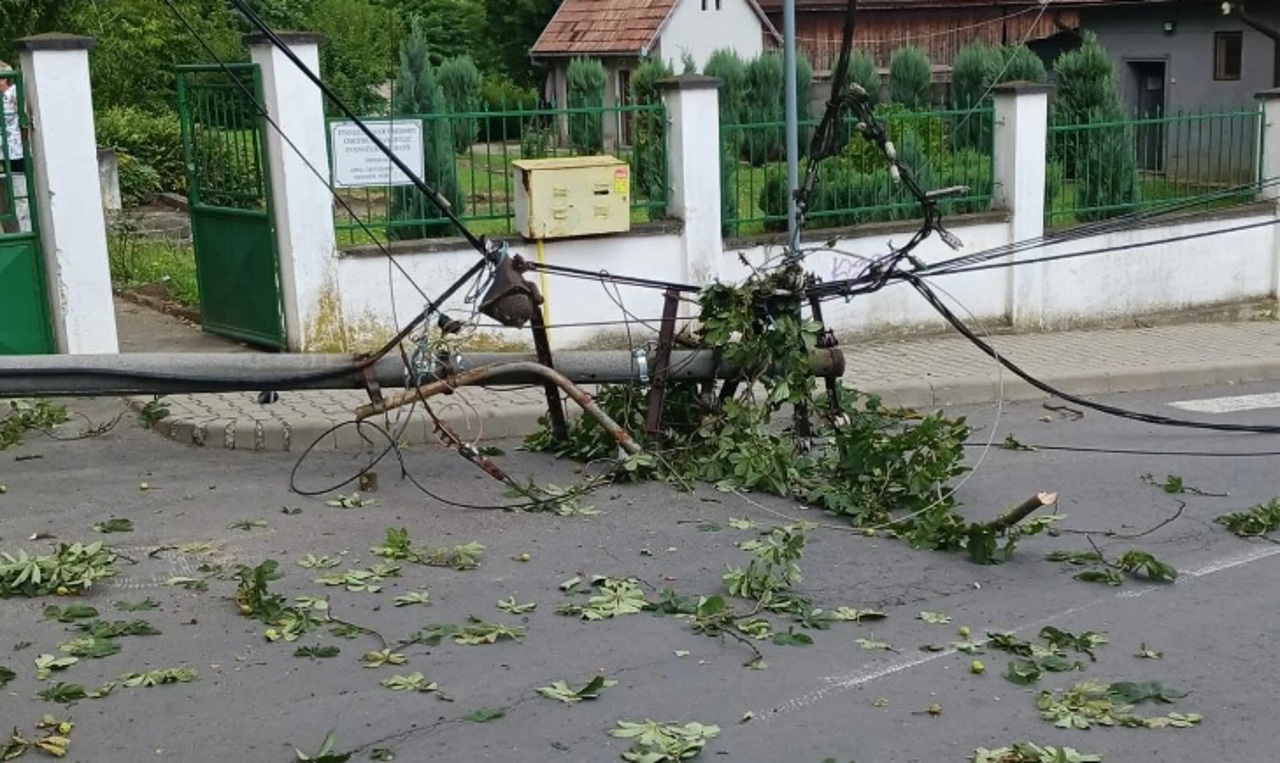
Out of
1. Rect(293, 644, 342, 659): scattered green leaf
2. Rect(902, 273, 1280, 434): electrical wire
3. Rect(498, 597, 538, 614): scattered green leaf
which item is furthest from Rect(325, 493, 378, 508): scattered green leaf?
Rect(902, 273, 1280, 434): electrical wire

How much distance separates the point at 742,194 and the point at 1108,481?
5549mm

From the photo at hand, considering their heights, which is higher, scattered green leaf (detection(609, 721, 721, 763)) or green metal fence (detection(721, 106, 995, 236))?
green metal fence (detection(721, 106, 995, 236))

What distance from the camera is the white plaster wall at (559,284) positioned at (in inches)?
484

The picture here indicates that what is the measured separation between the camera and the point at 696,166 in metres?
13.3

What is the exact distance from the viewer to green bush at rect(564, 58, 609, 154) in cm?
1328

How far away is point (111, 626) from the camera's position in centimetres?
684

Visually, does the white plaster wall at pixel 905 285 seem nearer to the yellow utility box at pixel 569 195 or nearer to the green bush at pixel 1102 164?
the yellow utility box at pixel 569 195

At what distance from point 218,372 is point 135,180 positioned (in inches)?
702

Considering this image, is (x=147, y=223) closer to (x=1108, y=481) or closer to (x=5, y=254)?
(x=5, y=254)

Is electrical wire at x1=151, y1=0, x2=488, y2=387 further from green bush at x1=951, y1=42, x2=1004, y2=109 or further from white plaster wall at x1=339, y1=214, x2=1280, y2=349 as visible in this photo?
green bush at x1=951, y1=42, x2=1004, y2=109

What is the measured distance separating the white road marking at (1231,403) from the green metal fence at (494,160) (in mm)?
4430

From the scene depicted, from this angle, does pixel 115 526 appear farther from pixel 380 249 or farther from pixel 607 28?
pixel 607 28

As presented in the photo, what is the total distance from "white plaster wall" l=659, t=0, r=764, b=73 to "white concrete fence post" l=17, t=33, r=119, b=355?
66.1 feet

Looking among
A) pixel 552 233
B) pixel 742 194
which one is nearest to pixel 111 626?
pixel 552 233
